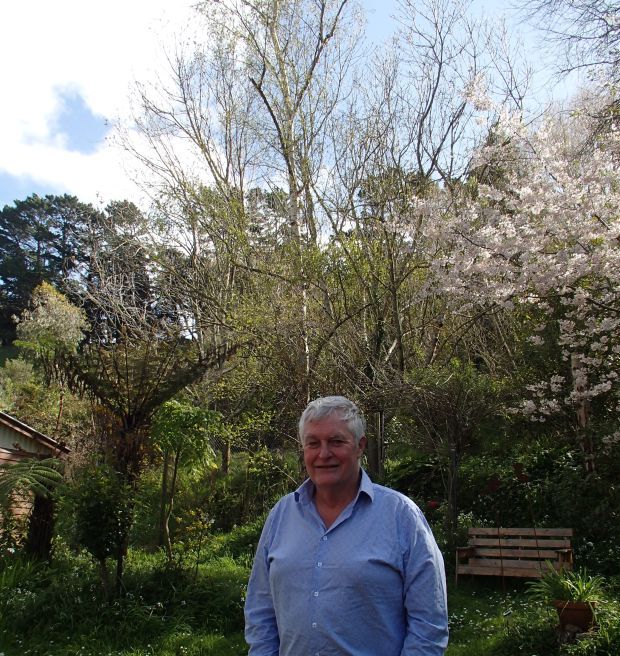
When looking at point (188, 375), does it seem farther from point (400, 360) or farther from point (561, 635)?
point (561, 635)

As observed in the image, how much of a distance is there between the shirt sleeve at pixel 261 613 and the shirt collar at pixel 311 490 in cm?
16

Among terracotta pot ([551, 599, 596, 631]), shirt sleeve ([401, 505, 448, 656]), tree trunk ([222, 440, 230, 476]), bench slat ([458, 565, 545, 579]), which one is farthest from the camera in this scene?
tree trunk ([222, 440, 230, 476])

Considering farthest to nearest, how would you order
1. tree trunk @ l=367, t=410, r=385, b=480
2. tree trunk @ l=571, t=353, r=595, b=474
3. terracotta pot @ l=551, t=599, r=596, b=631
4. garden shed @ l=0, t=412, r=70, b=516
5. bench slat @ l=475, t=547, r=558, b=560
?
tree trunk @ l=367, t=410, r=385, b=480 → garden shed @ l=0, t=412, r=70, b=516 → tree trunk @ l=571, t=353, r=595, b=474 → bench slat @ l=475, t=547, r=558, b=560 → terracotta pot @ l=551, t=599, r=596, b=631

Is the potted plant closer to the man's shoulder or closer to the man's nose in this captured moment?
the man's shoulder

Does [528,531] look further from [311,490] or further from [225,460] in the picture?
[225,460]

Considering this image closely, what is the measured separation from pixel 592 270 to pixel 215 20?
8.83 metres

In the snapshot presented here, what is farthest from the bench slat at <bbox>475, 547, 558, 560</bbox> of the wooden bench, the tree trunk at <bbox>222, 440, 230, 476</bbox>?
the tree trunk at <bbox>222, 440, 230, 476</bbox>

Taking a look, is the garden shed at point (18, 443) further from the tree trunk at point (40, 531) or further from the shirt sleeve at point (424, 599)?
the shirt sleeve at point (424, 599)

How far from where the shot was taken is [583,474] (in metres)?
8.23

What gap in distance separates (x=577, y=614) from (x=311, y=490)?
11.4ft

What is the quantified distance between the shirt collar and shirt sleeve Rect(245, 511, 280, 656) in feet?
0.53

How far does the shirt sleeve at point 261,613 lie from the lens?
2211 mm

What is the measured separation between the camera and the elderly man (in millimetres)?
1985

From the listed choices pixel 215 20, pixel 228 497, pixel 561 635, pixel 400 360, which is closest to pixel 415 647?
pixel 561 635
